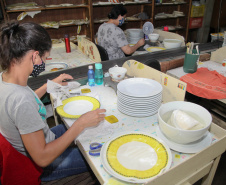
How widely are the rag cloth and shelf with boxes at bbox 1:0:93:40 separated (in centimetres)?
248

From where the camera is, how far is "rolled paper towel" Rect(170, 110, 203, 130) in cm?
96

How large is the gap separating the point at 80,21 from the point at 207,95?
2.93 metres

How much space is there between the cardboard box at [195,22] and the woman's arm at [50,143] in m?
4.74

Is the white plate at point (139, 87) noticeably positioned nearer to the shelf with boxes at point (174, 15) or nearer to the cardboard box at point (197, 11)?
the shelf with boxes at point (174, 15)

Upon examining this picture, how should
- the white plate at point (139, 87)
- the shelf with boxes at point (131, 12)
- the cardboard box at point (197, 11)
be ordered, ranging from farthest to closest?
the cardboard box at point (197, 11) → the shelf with boxes at point (131, 12) → the white plate at point (139, 87)

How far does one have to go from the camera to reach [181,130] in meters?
0.91

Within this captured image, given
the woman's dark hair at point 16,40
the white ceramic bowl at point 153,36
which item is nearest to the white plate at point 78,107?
the woman's dark hair at point 16,40

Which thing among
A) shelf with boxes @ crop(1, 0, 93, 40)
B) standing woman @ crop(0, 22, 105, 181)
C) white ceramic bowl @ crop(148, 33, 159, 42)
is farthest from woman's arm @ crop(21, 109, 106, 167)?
shelf with boxes @ crop(1, 0, 93, 40)

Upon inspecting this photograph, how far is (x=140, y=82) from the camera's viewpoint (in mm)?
1450

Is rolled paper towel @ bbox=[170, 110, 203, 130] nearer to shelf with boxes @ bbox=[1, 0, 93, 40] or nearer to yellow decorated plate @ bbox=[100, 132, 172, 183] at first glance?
yellow decorated plate @ bbox=[100, 132, 172, 183]

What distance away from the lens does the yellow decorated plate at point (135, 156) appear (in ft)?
2.74

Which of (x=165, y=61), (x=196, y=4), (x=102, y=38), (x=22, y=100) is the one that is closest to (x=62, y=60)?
(x=102, y=38)

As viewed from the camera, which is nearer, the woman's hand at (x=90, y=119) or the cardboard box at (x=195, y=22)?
the woman's hand at (x=90, y=119)

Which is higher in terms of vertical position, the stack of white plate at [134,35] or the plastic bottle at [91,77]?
the stack of white plate at [134,35]
